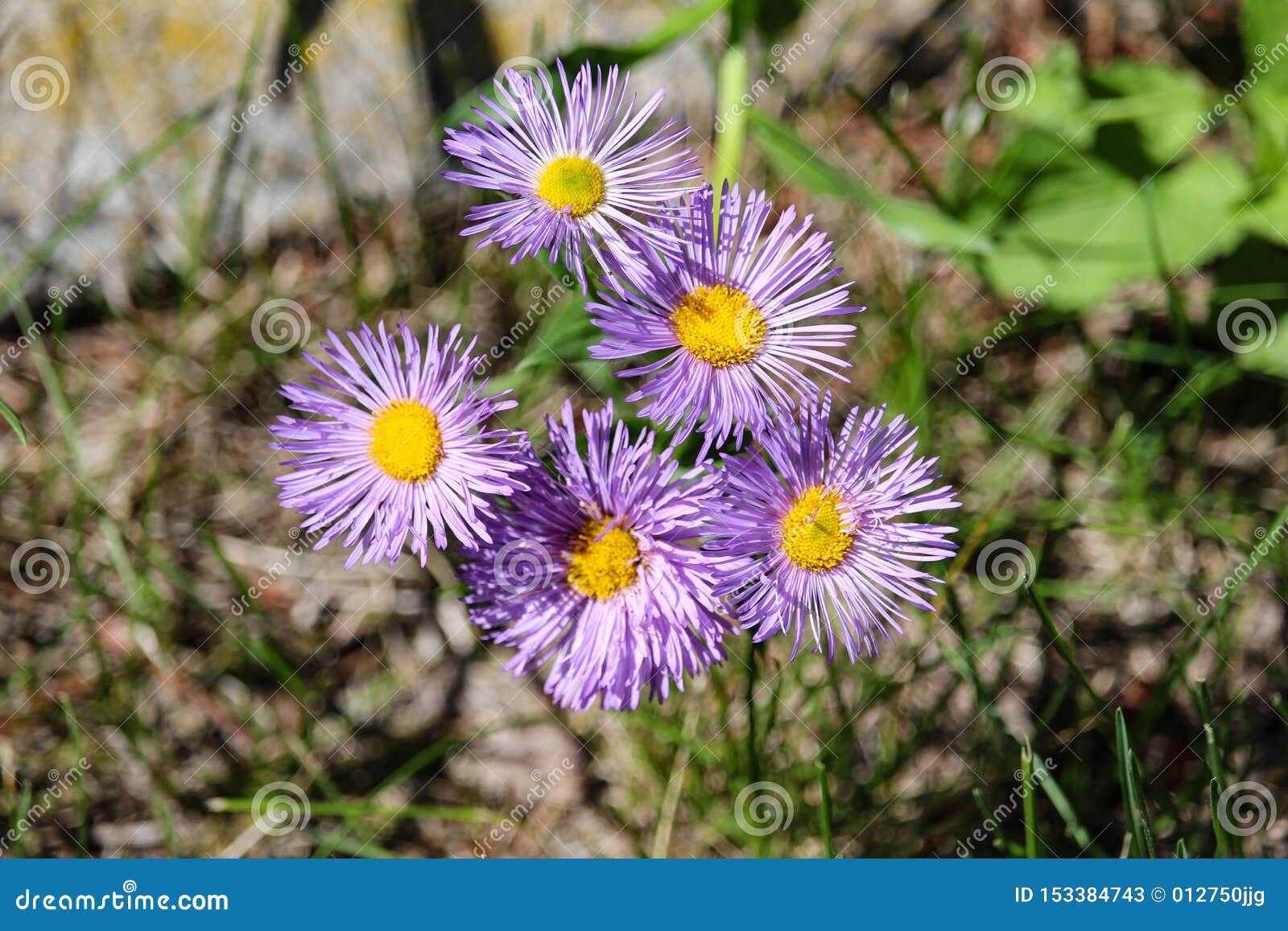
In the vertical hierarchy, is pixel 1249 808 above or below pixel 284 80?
below

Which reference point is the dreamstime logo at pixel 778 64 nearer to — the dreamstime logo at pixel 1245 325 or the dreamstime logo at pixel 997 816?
the dreamstime logo at pixel 1245 325

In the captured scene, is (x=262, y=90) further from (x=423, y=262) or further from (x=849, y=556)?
(x=849, y=556)

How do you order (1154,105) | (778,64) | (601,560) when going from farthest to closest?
(778,64) < (1154,105) < (601,560)

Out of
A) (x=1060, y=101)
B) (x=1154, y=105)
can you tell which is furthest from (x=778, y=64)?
(x=1154, y=105)

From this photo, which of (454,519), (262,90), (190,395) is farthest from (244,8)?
(454,519)

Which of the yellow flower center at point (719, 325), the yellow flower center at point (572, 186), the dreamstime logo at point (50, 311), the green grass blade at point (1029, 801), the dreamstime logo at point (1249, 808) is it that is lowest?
the green grass blade at point (1029, 801)

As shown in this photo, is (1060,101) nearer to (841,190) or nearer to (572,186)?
(841,190)

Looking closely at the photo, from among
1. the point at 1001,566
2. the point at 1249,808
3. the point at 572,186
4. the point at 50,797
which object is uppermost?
the point at 1001,566

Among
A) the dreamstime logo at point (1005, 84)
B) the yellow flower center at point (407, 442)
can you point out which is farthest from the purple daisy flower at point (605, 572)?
the dreamstime logo at point (1005, 84)
